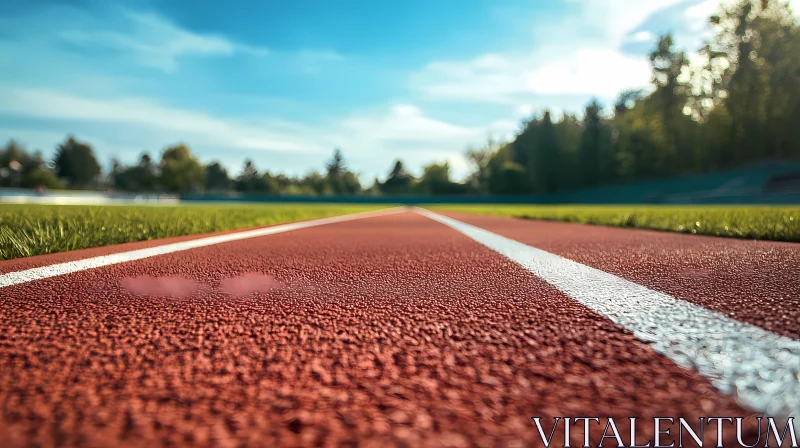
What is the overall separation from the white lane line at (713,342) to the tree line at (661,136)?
2071 inches

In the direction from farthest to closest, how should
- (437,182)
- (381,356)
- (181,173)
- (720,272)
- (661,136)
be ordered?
(181,173) < (437,182) < (661,136) < (720,272) < (381,356)

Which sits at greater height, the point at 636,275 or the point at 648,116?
the point at 648,116

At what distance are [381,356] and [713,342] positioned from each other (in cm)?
92

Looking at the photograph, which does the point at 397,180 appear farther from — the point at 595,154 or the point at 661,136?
the point at 661,136

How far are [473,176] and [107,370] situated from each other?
85.8m

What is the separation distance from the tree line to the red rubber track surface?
50255 mm

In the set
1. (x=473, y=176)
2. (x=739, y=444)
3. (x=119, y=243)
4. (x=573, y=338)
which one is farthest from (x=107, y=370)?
(x=473, y=176)

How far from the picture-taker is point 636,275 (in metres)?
2.51

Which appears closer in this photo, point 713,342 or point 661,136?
point 713,342

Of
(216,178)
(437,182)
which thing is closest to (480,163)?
(437,182)

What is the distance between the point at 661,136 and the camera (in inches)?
2026

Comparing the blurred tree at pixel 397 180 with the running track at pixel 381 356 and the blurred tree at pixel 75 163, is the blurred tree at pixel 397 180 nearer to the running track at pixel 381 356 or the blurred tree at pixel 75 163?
the blurred tree at pixel 75 163

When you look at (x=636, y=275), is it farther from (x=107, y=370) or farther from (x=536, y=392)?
(x=107, y=370)

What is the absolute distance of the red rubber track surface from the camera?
1.61 meters
